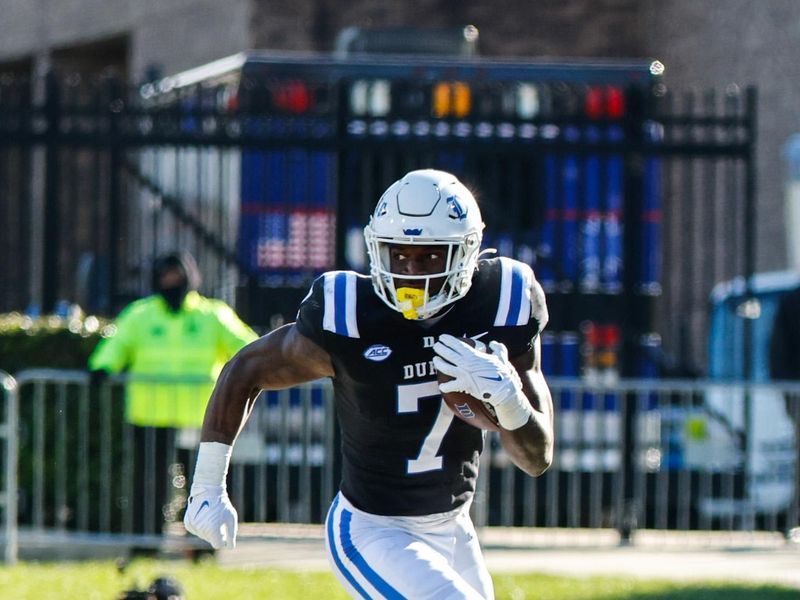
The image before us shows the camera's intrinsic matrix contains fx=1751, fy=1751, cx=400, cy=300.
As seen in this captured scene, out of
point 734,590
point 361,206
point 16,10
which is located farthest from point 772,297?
point 16,10

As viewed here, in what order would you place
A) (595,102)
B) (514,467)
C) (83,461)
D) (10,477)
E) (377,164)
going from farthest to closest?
(377,164) → (595,102) → (514,467) → (83,461) → (10,477)

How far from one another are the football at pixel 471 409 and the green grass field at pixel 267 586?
4.23 m

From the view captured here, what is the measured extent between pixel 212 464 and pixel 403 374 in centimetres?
69

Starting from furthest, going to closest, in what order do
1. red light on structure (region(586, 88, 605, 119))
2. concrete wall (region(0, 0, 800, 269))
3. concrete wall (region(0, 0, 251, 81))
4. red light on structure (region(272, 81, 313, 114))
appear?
1. concrete wall (region(0, 0, 251, 81))
2. concrete wall (region(0, 0, 800, 269))
3. red light on structure (region(586, 88, 605, 119))
4. red light on structure (region(272, 81, 313, 114))

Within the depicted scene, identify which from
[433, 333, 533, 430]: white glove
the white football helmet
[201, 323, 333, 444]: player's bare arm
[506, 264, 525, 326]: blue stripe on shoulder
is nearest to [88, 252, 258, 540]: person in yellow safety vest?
[201, 323, 333, 444]: player's bare arm

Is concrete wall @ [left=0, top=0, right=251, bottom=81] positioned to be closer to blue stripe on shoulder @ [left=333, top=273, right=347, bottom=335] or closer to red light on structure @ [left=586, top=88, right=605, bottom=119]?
red light on structure @ [left=586, top=88, right=605, bottom=119]

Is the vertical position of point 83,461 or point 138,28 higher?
point 138,28

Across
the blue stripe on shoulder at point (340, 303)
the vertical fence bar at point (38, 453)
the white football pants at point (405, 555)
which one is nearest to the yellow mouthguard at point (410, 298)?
the blue stripe on shoulder at point (340, 303)

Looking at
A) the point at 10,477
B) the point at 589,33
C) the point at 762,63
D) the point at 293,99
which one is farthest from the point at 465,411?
the point at 589,33

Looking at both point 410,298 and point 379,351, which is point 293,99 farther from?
point 410,298

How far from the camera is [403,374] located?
5.36 metres

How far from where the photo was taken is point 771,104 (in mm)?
19219

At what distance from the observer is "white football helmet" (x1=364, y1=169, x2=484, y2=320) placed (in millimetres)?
5125

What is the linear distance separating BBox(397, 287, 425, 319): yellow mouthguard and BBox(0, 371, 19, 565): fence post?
5.47m
